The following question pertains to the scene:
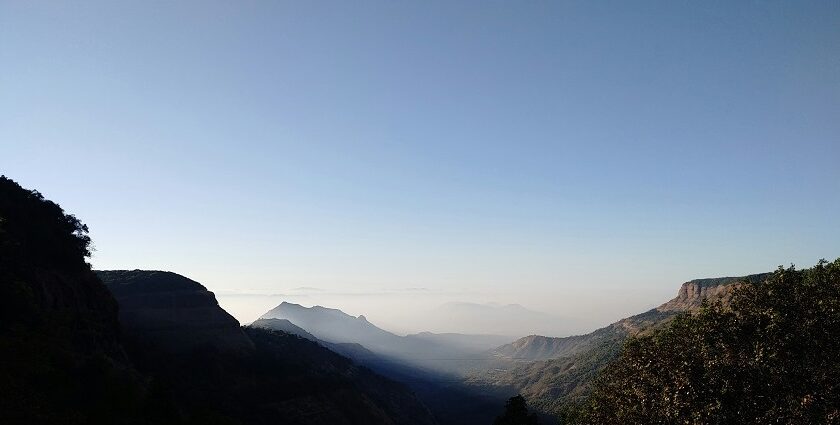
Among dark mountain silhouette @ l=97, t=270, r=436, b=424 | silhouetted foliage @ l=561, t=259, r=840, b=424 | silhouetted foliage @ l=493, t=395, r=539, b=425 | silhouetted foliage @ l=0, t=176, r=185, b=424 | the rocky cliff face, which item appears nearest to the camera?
silhouetted foliage @ l=561, t=259, r=840, b=424

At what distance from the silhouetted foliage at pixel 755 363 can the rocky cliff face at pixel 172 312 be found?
95.7 m

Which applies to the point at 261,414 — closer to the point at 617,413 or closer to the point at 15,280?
the point at 15,280

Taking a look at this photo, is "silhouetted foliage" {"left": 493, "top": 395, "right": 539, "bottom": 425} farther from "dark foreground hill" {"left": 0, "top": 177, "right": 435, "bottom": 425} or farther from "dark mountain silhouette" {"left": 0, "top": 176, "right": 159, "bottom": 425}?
"dark mountain silhouette" {"left": 0, "top": 176, "right": 159, "bottom": 425}

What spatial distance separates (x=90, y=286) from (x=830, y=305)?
90359 millimetres

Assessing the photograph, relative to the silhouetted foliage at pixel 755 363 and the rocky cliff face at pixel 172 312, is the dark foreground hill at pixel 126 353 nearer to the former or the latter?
the rocky cliff face at pixel 172 312

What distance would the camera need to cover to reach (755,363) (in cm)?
2522

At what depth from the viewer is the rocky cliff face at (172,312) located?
103 m

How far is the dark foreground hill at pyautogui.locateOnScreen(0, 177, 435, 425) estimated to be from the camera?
31547mm

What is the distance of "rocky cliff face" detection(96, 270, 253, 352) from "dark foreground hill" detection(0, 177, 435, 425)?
335 millimetres

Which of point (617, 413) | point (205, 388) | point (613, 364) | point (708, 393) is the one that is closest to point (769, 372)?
point (708, 393)

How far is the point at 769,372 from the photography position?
81.6ft

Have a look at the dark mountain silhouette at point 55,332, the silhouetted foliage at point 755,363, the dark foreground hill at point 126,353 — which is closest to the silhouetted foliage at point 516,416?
the silhouetted foliage at point 755,363

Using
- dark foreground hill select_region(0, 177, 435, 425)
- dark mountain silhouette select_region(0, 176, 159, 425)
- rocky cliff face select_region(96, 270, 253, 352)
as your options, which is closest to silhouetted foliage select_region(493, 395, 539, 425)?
dark foreground hill select_region(0, 177, 435, 425)

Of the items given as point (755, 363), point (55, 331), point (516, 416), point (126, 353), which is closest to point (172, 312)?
point (126, 353)
